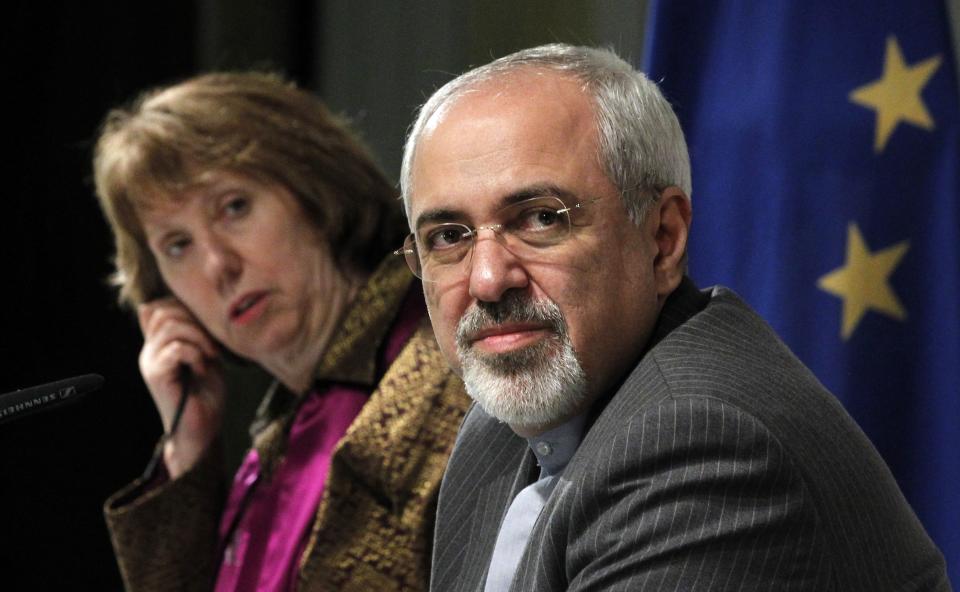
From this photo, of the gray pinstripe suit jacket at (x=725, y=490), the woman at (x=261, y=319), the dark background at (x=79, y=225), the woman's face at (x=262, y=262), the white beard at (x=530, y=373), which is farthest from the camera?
the dark background at (x=79, y=225)

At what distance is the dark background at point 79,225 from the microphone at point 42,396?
6.08 ft

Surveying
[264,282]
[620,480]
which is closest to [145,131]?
[264,282]

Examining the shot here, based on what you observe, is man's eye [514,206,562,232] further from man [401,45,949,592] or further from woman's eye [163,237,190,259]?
woman's eye [163,237,190,259]

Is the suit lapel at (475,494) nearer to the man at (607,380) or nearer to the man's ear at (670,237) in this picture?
the man at (607,380)

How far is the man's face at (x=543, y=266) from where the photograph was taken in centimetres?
144

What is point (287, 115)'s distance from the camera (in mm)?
2572

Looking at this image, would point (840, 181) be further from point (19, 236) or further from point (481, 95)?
point (19, 236)

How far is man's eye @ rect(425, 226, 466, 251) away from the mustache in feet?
0.29

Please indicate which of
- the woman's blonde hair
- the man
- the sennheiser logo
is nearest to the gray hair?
the man

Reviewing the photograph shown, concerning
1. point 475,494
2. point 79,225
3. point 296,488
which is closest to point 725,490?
point 475,494

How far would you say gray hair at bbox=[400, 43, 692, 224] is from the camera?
4.84 feet

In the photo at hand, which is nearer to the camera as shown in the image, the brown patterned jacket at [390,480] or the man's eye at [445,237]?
the man's eye at [445,237]

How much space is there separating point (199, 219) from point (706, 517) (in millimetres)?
1563

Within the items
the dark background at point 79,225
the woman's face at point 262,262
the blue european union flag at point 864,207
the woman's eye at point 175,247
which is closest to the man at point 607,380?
the blue european union flag at point 864,207
